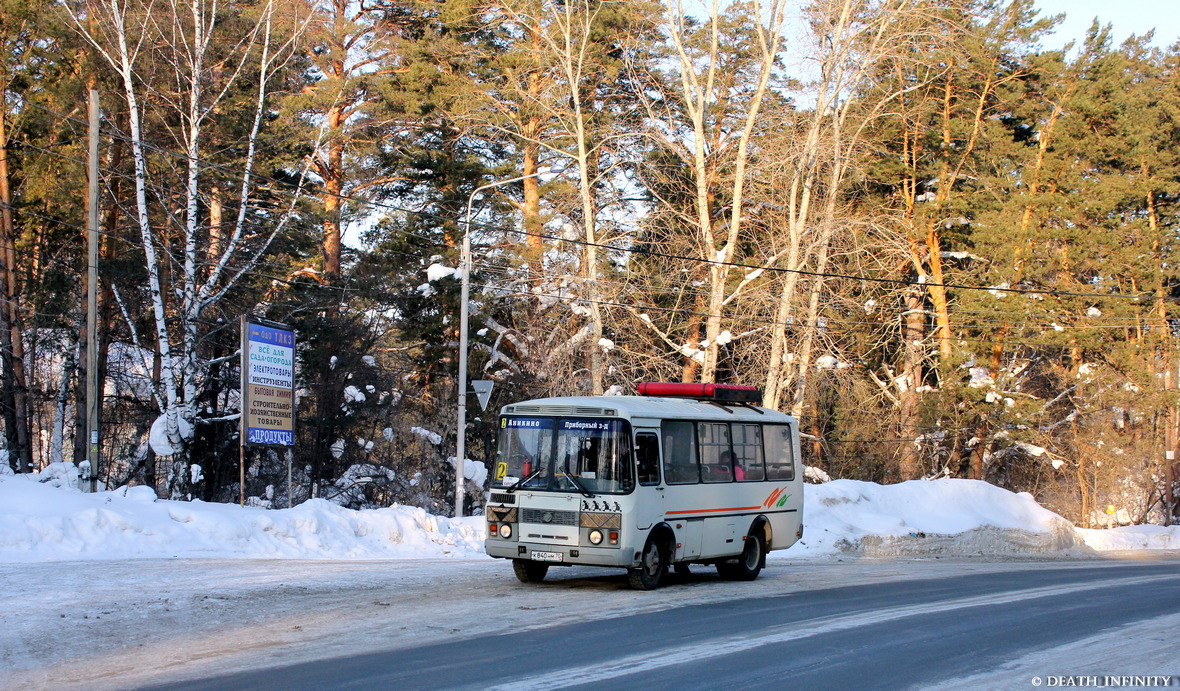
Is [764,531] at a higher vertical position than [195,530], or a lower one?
lower

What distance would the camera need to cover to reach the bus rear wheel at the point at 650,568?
14500 mm

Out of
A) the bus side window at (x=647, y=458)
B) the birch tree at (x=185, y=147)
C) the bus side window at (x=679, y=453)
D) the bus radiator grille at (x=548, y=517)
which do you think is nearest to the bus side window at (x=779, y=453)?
the bus side window at (x=679, y=453)

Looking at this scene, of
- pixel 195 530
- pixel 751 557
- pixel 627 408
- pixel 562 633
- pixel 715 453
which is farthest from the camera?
pixel 195 530

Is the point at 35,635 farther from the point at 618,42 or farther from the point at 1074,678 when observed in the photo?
the point at 618,42

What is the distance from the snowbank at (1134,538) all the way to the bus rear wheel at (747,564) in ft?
80.4

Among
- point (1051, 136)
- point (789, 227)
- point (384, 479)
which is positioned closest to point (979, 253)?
point (1051, 136)

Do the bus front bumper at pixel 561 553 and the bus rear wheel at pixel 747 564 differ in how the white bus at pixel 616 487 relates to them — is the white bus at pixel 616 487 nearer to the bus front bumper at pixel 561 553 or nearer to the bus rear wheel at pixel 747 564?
the bus front bumper at pixel 561 553

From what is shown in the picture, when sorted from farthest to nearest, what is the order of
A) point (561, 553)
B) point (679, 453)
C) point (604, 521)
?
point (679, 453)
point (561, 553)
point (604, 521)

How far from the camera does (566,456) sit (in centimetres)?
1451

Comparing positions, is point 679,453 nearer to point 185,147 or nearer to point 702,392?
point 702,392

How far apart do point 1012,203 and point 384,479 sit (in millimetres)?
26969

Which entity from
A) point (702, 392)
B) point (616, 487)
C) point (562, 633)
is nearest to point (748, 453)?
point (702, 392)

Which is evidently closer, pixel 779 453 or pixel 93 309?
pixel 779 453

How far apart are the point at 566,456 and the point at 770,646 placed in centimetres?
498
